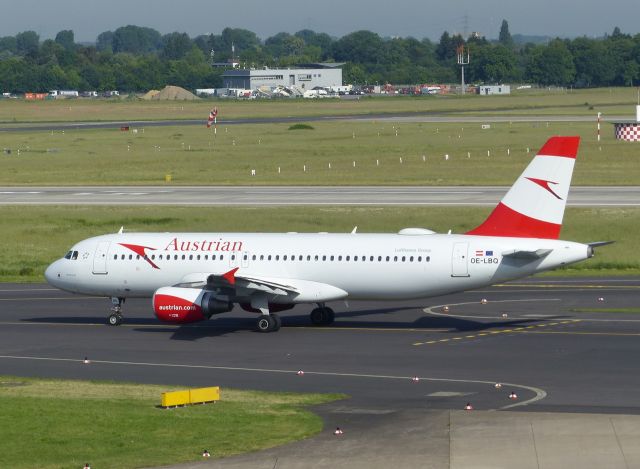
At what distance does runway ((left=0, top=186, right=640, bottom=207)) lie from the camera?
8881 centimetres

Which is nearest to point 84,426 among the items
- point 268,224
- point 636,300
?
point 636,300

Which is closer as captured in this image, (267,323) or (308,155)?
(267,323)

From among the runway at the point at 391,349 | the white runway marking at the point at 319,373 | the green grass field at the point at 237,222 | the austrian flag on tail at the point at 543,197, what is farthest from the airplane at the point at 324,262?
the green grass field at the point at 237,222

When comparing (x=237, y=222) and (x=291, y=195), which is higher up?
(x=291, y=195)

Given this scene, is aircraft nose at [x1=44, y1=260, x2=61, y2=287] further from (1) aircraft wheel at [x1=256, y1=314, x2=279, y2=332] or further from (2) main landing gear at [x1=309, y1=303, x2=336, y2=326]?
(2) main landing gear at [x1=309, y1=303, x2=336, y2=326]

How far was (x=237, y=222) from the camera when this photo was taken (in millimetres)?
80188

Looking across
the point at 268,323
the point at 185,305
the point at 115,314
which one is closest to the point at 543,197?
the point at 268,323

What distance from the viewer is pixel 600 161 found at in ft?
385

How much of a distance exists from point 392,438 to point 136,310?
2765 cm

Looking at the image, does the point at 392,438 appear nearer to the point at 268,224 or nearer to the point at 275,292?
the point at 275,292

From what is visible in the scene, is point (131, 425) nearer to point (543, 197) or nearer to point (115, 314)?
point (115, 314)

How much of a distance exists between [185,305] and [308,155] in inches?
3401

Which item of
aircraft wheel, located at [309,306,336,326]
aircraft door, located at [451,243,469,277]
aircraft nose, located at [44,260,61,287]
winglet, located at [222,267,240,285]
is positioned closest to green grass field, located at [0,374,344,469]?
winglet, located at [222,267,240,285]

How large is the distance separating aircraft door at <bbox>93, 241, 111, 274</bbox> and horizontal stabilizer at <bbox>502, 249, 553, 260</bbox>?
1677 centimetres
